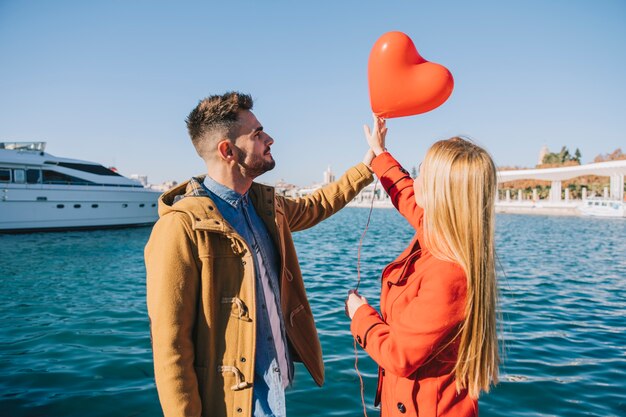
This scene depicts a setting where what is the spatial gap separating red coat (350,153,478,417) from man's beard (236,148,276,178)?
886 mm

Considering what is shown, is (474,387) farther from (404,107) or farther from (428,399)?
(404,107)

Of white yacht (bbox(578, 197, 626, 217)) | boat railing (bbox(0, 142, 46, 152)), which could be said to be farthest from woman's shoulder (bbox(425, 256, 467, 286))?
white yacht (bbox(578, 197, 626, 217))

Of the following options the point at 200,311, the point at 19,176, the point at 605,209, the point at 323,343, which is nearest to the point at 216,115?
the point at 200,311

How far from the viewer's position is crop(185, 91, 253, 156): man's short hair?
2217 millimetres

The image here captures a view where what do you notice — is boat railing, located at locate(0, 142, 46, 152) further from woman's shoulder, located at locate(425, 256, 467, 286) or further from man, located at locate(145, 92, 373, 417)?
woman's shoulder, located at locate(425, 256, 467, 286)

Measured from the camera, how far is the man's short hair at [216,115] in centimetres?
222

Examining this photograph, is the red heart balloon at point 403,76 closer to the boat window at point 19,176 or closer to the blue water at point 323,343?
the blue water at point 323,343

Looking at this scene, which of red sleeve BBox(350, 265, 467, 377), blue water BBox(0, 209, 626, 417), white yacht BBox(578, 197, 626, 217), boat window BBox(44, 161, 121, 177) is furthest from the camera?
Result: white yacht BBox(578, 197, 626, 217)

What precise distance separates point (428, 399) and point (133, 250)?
1777 centimetres

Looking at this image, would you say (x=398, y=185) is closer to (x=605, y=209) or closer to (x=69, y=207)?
(x=69, y=207)

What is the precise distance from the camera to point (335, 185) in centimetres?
306

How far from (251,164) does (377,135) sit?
37.3 inches

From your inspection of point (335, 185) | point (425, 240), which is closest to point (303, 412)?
point (335, 185)

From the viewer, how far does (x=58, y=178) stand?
26.5 meters
